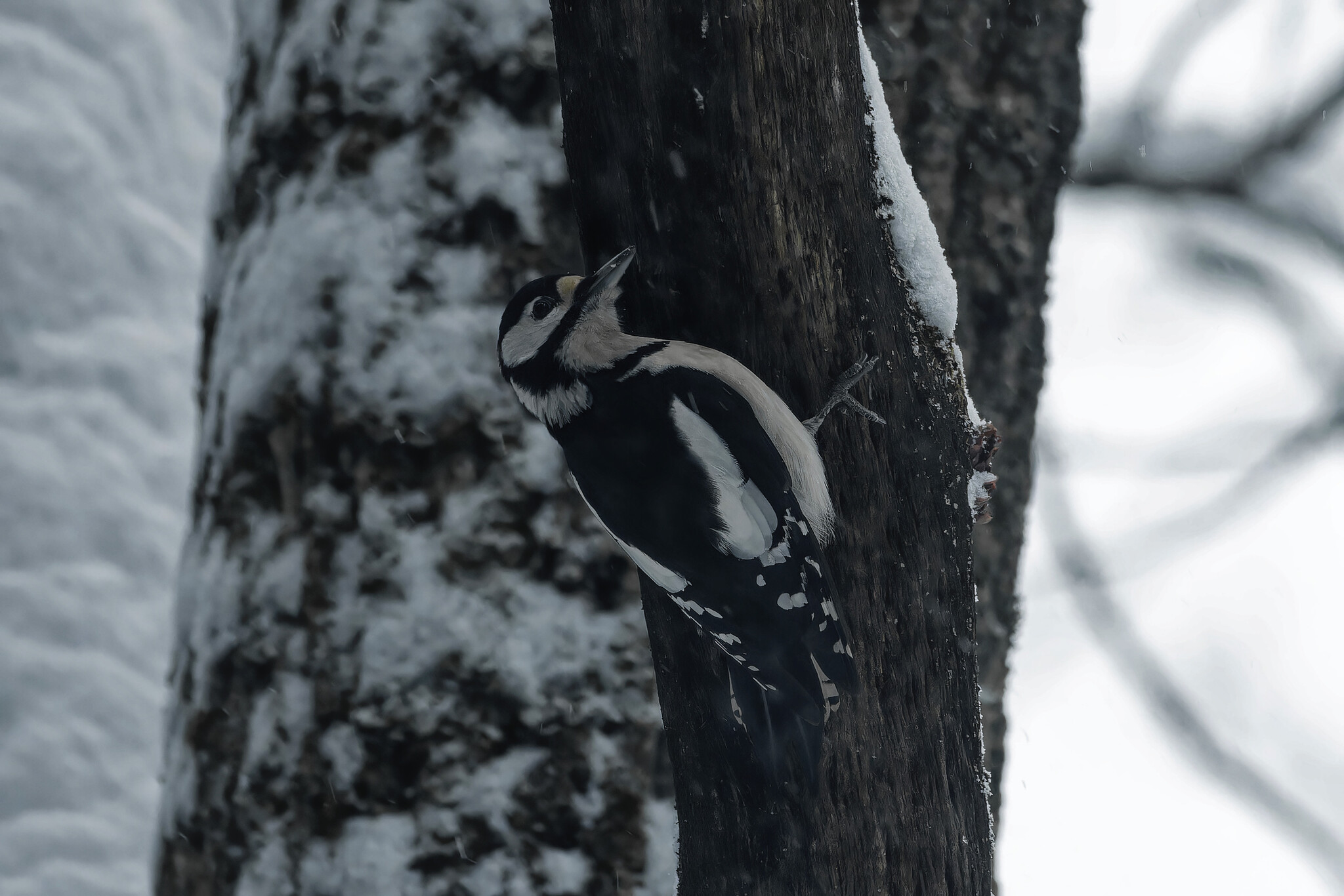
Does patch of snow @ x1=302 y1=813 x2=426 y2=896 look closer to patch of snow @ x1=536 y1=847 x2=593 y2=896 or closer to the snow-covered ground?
patch of snow @ x1=536 y1=847 x2=593 y2=896

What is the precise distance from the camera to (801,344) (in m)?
0.96

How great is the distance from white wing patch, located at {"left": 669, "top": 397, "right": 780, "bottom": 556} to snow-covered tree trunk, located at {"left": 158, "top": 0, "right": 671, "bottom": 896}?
0.60m

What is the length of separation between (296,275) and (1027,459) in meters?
1.60

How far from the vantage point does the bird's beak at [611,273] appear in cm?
98

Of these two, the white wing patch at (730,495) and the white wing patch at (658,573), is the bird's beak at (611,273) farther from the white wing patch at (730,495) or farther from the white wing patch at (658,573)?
the white wing patch at (658,573)

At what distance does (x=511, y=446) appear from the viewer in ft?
5.38

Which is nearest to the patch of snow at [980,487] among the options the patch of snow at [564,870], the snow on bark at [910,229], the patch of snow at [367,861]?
the snow on bark at [910,229]

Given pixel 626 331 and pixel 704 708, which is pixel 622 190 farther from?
pixel 704 708

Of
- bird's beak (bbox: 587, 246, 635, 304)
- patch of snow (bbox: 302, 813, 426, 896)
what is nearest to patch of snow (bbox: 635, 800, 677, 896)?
→ patch of snow (bbox: 302, 813, 426, 896)

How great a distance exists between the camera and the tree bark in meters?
0.91

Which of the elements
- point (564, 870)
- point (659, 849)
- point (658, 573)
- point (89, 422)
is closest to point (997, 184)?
point (658, 573)

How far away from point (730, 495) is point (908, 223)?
1.32 feet

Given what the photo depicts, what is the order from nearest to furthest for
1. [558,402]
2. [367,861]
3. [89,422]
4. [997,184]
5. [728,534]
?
1. [728,534]
2. [558,402]
3. [367,861]
4. [997,184]
5. [89,422]

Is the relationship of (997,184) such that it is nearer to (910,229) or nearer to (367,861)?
(910,229)
